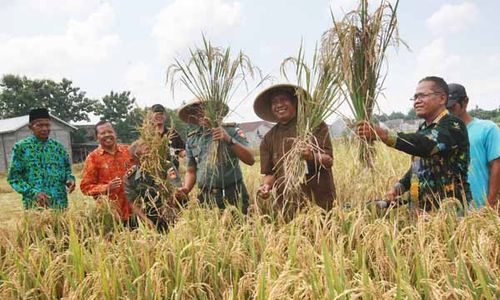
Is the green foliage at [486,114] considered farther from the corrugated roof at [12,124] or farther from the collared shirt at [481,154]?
the corrugated roof at [12,124]

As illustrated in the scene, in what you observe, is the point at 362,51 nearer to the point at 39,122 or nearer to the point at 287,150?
the point at 287,150

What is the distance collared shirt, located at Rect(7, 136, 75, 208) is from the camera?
3.38 m

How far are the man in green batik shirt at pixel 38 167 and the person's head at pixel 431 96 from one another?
2760 mm

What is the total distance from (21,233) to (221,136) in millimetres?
1623

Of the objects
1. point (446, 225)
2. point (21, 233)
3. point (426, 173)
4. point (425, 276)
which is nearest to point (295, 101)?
point (426, 173)

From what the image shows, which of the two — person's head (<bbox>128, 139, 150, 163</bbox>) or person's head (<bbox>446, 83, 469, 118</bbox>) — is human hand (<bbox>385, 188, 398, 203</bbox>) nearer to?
person's head (<bbox>446, 83, 469, 118</bbox>)

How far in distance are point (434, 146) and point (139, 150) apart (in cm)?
192

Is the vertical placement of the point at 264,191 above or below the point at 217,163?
below

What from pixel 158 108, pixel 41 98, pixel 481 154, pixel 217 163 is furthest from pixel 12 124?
pixel 481 154

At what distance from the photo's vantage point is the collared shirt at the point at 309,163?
268 centimetres

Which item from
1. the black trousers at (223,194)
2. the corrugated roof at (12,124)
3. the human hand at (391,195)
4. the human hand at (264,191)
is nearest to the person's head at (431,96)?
the human hand at (391,195)

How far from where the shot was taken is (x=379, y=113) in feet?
7.75

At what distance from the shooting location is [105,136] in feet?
10.9

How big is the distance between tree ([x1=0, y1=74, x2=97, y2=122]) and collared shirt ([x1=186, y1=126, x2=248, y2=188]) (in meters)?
36.7
